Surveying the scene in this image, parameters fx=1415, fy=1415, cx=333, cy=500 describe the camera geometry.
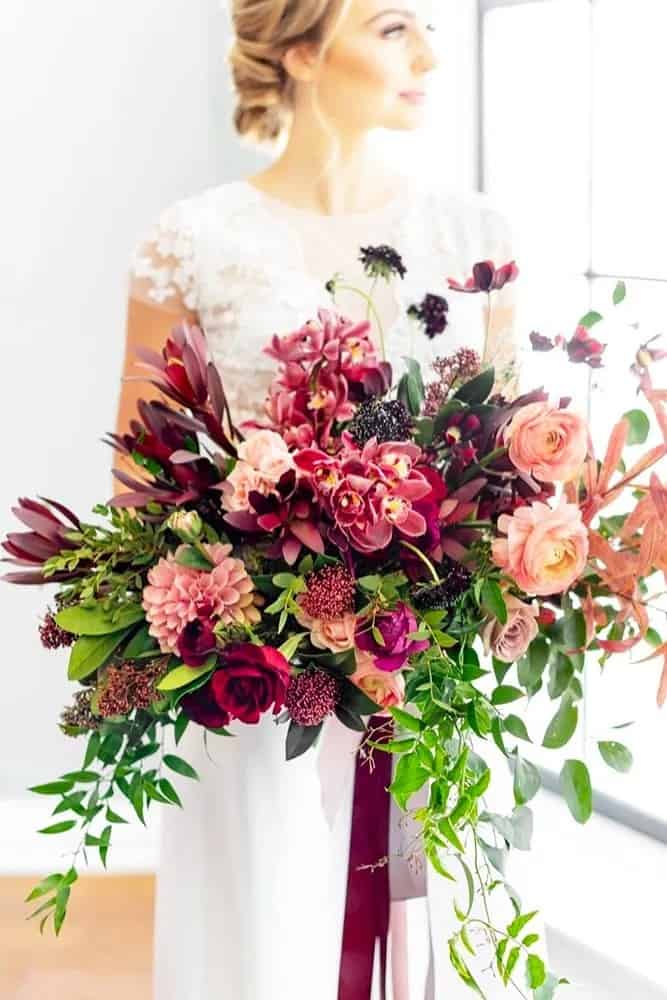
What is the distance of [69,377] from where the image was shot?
2678mm

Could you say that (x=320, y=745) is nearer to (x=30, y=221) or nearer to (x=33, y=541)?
(x=33, y=541)

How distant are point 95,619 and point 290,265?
28.2 inches

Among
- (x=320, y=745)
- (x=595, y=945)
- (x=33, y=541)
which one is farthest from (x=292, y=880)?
(x=595, y=945)

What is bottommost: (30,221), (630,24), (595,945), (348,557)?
(595,945)

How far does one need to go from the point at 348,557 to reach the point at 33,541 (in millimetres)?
240

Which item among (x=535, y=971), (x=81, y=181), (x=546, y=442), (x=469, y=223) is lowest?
(x=535, y=971)

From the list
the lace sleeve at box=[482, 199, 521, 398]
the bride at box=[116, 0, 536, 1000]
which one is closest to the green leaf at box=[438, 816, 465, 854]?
the bride at box=[116, 0, 536, 1000]

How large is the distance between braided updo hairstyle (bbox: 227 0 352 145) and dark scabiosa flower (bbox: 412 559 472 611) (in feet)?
2.56

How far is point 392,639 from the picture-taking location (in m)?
0.98

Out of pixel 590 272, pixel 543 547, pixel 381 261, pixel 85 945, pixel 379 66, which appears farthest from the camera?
pixel 85 945

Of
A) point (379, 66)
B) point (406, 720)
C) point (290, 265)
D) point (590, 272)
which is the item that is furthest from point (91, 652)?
point (590, 272)

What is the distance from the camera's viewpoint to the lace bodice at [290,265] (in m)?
1.60

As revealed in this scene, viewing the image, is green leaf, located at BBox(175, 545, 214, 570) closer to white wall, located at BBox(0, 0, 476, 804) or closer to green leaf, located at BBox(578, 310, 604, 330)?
green leaf, located at BBox(578, 310, 604, 330)

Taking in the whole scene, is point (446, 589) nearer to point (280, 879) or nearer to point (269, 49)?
point (280, 879)
